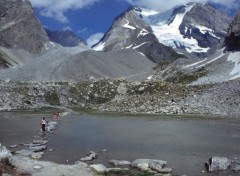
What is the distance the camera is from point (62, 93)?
14825cm

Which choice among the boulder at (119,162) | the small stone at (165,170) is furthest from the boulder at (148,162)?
the small stone at (165,170)

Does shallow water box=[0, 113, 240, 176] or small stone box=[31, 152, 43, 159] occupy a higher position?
small stone box=[31, 152, 43, 159]

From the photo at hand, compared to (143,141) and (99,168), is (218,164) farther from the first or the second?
(143,141)

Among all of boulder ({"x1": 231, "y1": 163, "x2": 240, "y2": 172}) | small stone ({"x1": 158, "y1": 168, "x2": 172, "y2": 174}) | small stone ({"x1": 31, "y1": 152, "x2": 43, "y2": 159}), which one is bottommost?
boulder ({"x1": 231, "y1": 163, "x2": 240, "y2": 172})

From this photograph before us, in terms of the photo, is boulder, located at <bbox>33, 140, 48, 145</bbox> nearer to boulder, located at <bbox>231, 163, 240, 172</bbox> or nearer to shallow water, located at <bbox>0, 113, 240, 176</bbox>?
shallow water, located at <bbox>0, 113, 240, 176</bbox>

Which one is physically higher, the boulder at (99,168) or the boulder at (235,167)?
the boulder at (99,168)

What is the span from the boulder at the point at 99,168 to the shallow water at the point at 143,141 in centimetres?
393

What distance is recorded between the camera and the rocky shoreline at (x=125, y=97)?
119625 millimetres

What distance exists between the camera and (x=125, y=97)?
14538 cm

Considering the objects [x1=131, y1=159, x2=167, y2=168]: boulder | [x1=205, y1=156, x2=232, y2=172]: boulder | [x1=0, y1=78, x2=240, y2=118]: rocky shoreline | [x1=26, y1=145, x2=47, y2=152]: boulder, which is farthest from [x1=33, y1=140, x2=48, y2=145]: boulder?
[x1=0, y1=78, x2=240, y2=118]: rocky shoreline

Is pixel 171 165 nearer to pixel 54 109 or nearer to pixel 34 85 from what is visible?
pixel 54 109

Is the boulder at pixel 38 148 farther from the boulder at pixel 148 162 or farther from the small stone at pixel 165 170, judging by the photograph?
the small stone at pixel 165 170

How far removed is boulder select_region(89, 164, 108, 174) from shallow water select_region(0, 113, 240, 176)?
3929 mm

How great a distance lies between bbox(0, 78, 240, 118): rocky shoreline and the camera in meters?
120
